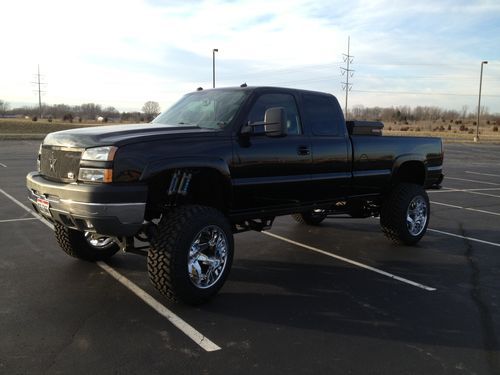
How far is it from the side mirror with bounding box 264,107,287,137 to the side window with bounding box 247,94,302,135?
363mm

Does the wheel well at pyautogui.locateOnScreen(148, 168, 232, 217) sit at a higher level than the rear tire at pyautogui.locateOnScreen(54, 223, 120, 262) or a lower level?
higher

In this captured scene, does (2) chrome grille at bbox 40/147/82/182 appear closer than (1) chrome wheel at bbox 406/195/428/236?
Yes

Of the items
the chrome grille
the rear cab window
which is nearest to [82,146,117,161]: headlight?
the chrome grille

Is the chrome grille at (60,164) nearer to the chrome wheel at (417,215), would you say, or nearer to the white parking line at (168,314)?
the white parking line at (168,314)

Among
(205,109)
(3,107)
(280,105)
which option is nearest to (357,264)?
(280,105)

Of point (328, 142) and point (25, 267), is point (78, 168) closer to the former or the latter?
point (25, 267)

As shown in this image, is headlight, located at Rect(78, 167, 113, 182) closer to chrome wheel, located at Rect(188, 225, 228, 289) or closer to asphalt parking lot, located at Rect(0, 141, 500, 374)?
chrome wheel, located at Rect(188, 225, 228, 289)

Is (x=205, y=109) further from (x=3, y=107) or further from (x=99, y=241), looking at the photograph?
(x=3, y=107)

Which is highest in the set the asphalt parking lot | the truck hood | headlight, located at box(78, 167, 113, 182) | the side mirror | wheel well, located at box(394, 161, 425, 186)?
the side mirror

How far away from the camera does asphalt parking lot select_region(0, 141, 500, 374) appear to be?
12.0ft

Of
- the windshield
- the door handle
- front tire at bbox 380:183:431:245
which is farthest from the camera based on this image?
front tire at bbox 380:183:431:245

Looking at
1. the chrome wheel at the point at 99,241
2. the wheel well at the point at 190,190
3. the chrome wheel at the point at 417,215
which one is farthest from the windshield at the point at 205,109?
the chrome wheel at the point at 417,215

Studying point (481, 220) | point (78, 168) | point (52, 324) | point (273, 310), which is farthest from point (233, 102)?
point (481, 220)

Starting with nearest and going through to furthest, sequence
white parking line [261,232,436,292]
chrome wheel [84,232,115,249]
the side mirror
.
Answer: the side mirror < white parking line [261,232,436,292] < chrome wheel [84,232,115,249]
